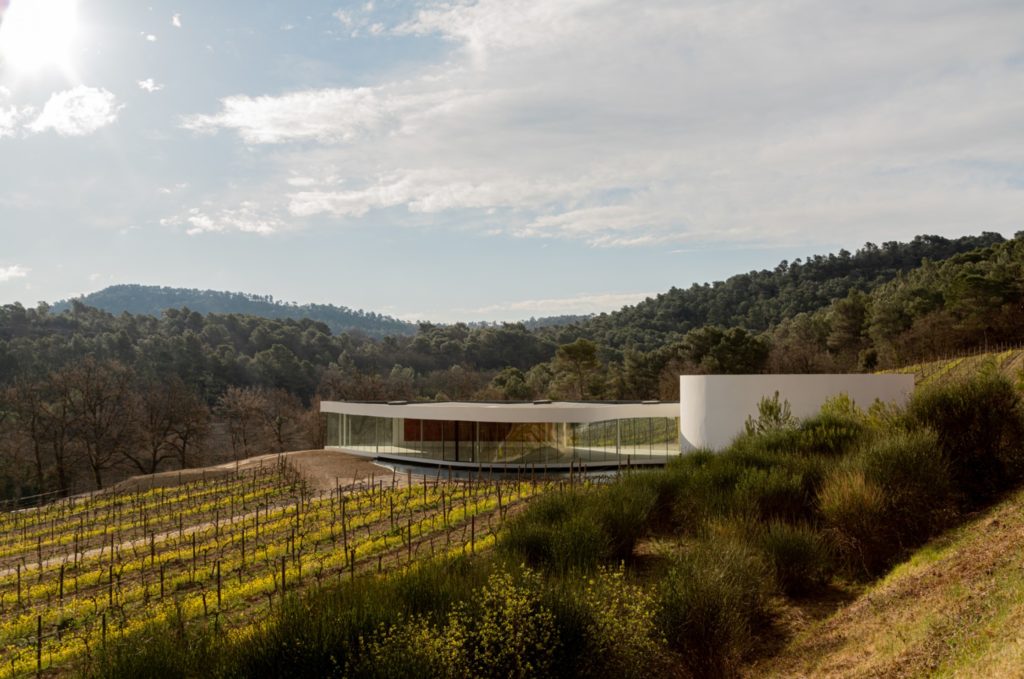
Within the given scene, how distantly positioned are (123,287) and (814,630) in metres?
136

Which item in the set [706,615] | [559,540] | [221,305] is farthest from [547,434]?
[221,305]

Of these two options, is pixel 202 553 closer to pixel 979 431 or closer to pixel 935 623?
pixel 935 623

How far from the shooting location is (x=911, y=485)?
9.03 meters

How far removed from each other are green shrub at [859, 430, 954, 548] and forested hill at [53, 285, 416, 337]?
99.1 metres

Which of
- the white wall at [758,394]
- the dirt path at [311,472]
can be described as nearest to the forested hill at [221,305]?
the dirt path at [311,472]

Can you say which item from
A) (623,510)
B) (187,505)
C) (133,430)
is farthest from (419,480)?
(133,430)

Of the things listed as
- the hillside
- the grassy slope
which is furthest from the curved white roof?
the hillside

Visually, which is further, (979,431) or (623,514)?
(979,431)

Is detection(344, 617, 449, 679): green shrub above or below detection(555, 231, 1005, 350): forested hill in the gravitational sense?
below

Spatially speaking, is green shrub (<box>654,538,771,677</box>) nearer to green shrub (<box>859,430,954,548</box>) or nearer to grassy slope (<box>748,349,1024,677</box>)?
grassy slope (<box>748,349,1024,677</box>)

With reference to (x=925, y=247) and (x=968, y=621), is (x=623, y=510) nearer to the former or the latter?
(x=968, y=621)

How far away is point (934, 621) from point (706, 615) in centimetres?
184

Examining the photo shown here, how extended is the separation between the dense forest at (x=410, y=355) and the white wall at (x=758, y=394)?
67.3 feet

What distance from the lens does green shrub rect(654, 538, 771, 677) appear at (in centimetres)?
595
